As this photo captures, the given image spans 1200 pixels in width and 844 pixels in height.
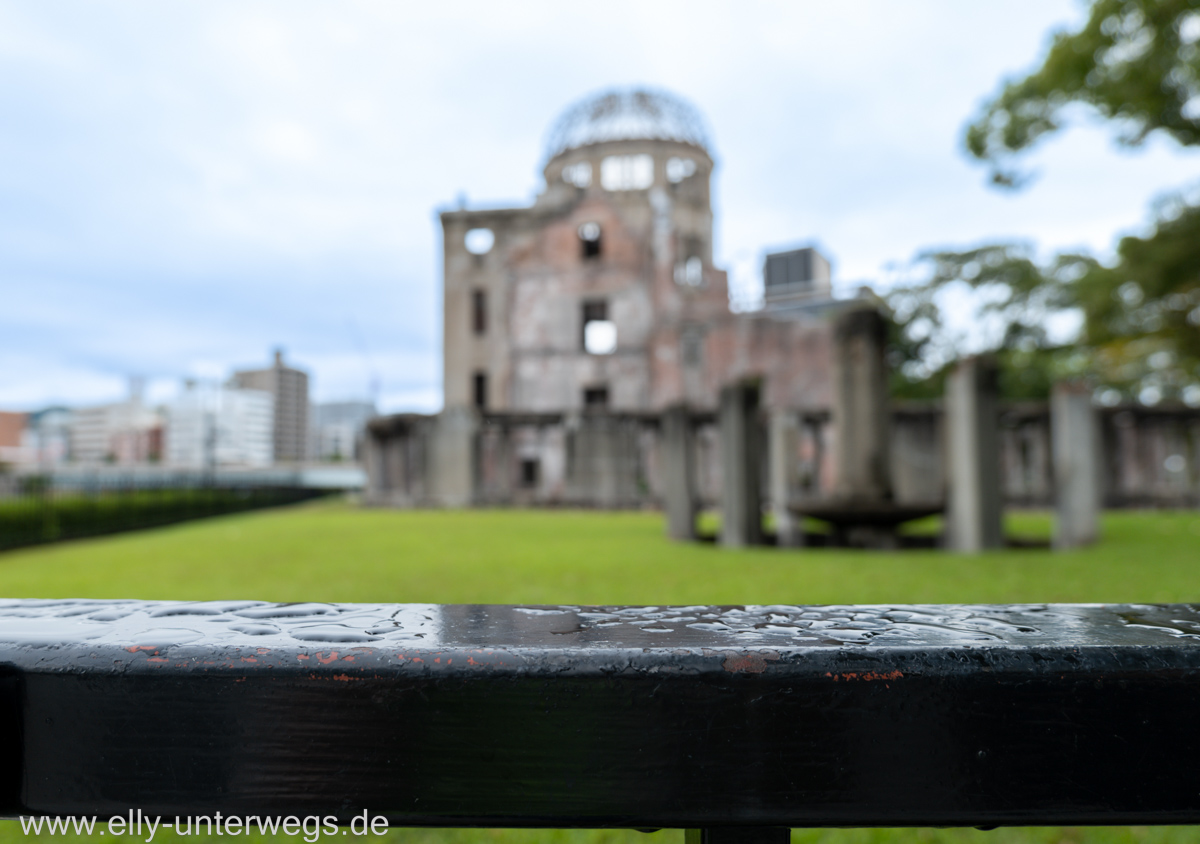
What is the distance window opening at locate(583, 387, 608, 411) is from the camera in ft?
102

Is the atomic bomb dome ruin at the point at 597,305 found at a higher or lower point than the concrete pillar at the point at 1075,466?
higher

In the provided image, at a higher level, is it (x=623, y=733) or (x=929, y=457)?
(x=929, y=457)

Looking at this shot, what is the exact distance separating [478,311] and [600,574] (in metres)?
27.1

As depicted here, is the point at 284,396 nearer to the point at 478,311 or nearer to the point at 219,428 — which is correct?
the point at 219,428

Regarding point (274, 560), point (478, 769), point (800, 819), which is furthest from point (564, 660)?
point (274, 560)

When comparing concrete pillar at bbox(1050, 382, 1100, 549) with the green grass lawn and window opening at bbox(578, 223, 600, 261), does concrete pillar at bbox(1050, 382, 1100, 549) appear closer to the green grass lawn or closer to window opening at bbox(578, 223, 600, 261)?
the green grass lawn

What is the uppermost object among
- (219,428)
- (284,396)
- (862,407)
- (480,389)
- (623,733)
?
(480,389)

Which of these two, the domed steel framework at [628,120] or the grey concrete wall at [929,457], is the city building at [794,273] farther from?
the grey concrete wall at [929,457]

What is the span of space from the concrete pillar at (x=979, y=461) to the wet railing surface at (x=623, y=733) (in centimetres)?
828

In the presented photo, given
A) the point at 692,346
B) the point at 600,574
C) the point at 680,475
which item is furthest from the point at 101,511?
the point at 692,346

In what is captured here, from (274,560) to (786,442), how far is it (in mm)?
8344

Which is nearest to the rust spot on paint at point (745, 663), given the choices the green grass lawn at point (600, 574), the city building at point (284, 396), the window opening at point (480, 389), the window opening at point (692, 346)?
the green grass lawn at point (600, 574)

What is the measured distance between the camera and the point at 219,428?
1675cm

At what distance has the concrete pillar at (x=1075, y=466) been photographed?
873 centimetres
